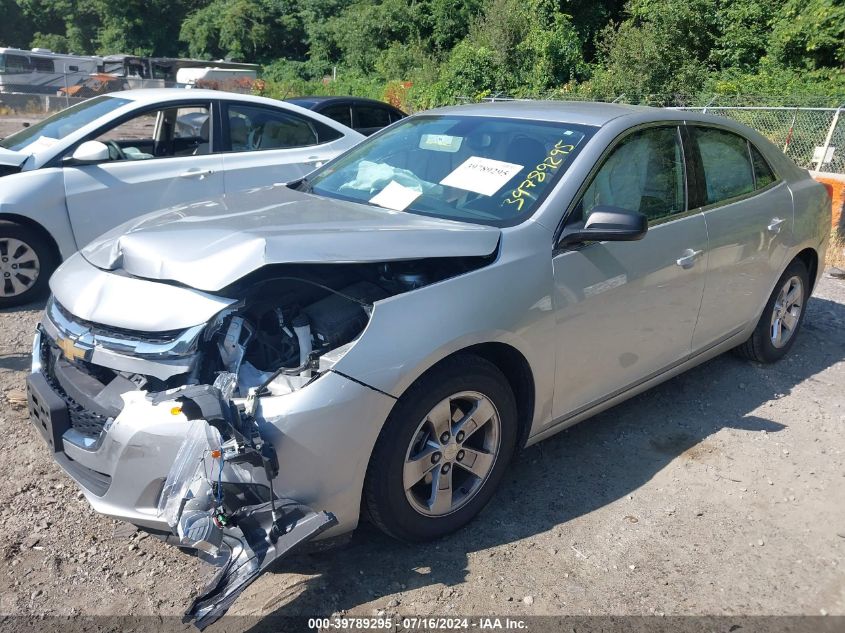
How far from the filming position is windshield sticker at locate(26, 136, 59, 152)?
5766mm

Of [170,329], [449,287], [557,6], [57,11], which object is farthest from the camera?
[57,11]

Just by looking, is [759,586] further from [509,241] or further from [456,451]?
[509,241]

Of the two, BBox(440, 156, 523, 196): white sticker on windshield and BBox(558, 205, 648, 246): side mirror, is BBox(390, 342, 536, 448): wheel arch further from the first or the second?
BBox(440, 156, 523, 196): white sticker on windshield

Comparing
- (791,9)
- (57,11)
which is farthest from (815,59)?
(57,11)

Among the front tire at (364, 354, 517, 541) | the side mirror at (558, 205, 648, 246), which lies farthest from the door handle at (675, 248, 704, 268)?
the front tire at (364, 354, 517, 541)

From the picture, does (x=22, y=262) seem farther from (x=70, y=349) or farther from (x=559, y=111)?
(x=559, y=111)

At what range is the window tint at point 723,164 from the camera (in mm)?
4086

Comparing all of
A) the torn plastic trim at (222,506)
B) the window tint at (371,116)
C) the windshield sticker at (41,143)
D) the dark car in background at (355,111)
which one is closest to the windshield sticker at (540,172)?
the torn plastic trim at (222,506)

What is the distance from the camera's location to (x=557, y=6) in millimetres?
26031

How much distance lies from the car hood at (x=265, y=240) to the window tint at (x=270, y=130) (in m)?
3.21

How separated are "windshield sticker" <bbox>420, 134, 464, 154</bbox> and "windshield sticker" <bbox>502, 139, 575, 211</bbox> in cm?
53

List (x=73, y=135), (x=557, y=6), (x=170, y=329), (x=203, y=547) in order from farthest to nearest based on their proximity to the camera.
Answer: (x=557, y=6)
(x=73, y=135)
(x=170, y=329)
(x=203, y=547)

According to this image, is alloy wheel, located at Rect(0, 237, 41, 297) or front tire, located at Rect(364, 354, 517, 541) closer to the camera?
front tire, located at Rect(364, 354, 517, 541)

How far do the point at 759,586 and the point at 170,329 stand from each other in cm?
252
